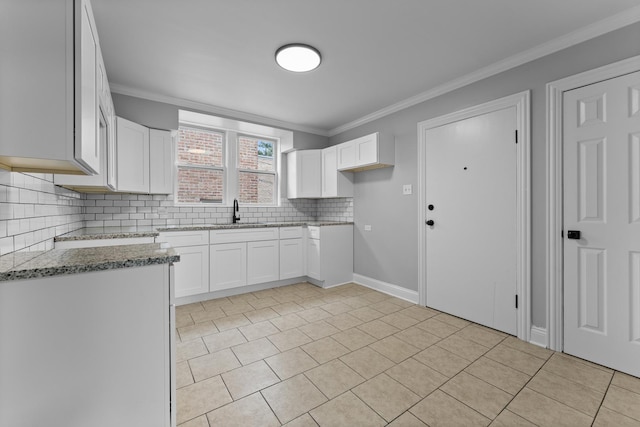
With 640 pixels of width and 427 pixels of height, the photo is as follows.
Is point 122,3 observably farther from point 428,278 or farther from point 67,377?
point 428,278

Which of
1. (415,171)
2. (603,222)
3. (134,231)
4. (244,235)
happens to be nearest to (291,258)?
(244,235)

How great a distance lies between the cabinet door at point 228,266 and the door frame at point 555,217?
323cm

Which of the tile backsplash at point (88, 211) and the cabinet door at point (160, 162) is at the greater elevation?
the cabinet door at point (160, 162)

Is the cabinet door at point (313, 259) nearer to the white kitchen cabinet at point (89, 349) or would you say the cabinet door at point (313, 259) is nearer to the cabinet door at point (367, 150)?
the cabinet door at point (367, 150)

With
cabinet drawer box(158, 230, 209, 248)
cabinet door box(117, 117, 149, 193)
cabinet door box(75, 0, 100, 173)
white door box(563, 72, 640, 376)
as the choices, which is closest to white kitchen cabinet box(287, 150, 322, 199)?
cabinet drawer box(158, 230, 209, 248)

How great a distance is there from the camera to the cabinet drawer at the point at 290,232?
13.4 ft

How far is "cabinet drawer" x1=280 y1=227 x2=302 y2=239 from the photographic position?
4096 mm

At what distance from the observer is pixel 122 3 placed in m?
1.89

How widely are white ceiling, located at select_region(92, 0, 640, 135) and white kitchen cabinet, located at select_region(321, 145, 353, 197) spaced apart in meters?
1.16

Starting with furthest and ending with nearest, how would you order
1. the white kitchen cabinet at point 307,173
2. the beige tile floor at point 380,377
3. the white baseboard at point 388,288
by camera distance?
the white kitchen cabinet at point 307,173 → the white baseboard at point 388,288 → the beige tile floor at point 380,377

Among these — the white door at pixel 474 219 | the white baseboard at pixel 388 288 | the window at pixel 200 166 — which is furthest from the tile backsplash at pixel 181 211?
the white door at pixel 474 219

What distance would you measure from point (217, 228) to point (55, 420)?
2.55m

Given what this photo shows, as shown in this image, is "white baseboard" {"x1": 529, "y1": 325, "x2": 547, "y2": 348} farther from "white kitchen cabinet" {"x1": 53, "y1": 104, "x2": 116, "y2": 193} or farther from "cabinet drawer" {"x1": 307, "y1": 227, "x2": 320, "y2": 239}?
"white kitchen cabinet" {"x1": 53, "y1": 104, "x2": 116, "y2": 193}

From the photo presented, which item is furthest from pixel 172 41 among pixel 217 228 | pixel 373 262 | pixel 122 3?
pixel 373 262
